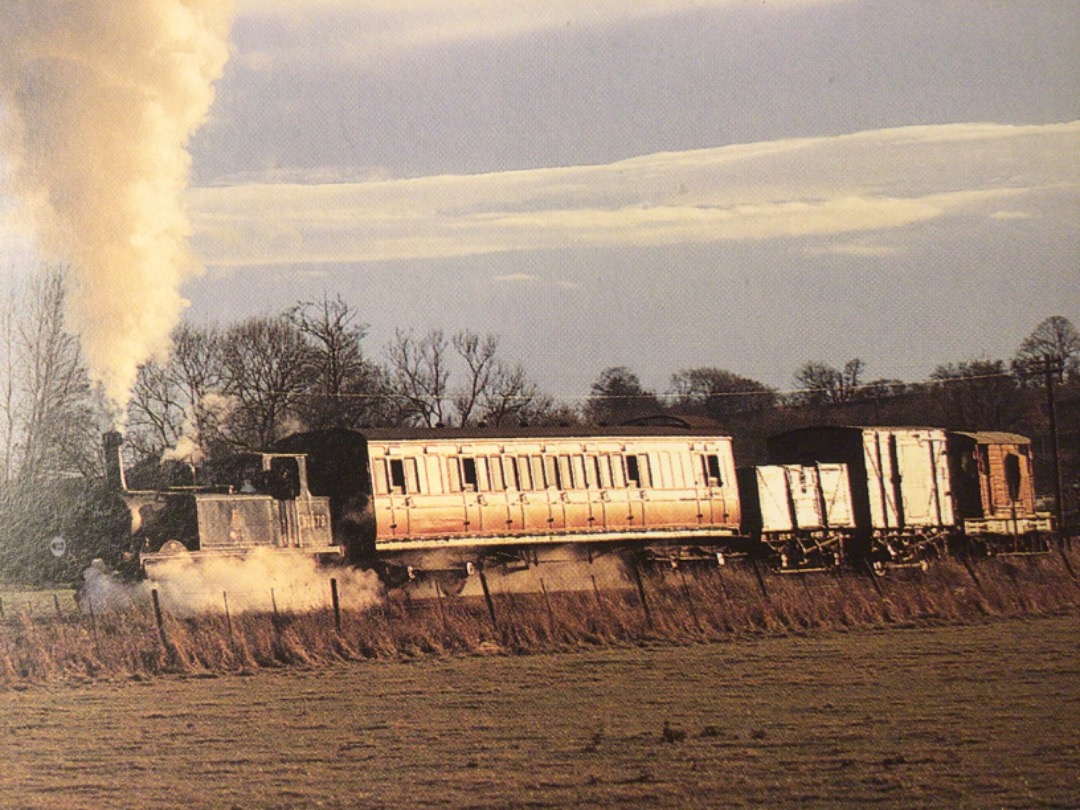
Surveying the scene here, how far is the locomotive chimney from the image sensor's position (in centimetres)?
2981

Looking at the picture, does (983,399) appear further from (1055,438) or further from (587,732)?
(587,732)

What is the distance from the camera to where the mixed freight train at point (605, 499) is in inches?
1260

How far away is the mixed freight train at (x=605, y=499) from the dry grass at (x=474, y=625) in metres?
2.51

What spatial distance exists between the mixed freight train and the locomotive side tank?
6 centimetres

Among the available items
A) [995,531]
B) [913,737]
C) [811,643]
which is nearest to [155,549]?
[811,643]

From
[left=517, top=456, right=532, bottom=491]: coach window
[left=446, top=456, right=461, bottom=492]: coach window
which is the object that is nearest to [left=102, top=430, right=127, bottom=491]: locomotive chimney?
[left=446, top=456, right=461, bottom=492]: coach window

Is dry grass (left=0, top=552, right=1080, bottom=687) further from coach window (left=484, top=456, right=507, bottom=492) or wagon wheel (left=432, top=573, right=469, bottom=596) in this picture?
coach window (left=484, top=456, right=507, bottom=492)

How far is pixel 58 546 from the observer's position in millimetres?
28891

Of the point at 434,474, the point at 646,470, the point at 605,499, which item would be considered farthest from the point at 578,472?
the point at 434,474

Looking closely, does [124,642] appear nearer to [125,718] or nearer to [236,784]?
[125,718]

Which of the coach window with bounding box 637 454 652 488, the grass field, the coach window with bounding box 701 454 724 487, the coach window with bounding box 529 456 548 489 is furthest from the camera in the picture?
the coach window with bounding box 701 454 724 487

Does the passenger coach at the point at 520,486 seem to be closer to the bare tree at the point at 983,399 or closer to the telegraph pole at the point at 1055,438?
the telegraph pole at the point at 1055,438

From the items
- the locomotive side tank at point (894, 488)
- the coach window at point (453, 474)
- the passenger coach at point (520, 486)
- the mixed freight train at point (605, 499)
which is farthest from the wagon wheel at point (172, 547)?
the locomotive side tank at point (894, 488)

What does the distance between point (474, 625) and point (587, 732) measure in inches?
370
